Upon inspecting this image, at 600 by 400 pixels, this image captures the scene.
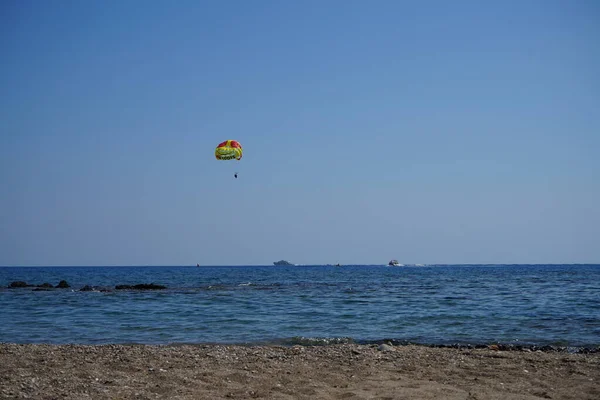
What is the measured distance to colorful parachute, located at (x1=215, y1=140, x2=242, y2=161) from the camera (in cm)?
3366

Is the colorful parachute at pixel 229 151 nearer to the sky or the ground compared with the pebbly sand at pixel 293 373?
nearer to the sky

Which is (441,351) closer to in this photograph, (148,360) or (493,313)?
(148,360)

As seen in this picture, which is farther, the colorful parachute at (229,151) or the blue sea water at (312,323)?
the colorful parachute at (229,151)

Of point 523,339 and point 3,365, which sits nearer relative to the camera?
point 3,365

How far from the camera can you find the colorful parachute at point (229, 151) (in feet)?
110

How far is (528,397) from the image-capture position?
8.34 m

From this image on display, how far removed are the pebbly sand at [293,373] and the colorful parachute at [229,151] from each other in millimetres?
21635

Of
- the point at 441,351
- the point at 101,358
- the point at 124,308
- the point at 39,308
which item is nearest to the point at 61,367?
the point at 101,358

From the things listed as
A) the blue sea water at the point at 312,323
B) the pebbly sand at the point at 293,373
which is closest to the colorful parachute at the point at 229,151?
the blue sea water at the point at 312,323

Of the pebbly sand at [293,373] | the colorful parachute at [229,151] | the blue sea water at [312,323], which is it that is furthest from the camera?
the colorful parachute at [229,151]

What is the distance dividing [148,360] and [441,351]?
6850mm

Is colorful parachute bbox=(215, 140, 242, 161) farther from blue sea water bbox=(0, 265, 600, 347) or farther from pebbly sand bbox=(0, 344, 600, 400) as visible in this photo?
pebbly sand bbox=(0, 344, 600, 400)

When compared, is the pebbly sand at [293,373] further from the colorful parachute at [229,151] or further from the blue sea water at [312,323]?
the colorful parachute at [229,151]

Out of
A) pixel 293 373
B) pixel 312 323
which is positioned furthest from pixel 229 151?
pixel 293 373
